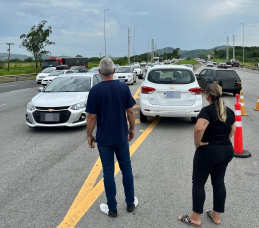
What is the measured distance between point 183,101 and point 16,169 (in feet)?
15.5

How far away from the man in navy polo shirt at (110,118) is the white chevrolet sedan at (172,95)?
16.0 ft

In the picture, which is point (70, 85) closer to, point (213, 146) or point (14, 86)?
point (213, 146)

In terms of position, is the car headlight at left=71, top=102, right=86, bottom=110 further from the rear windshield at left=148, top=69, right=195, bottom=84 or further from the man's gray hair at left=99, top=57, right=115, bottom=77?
the man's gray hair at left=99, top=57, right=115, bottom=77

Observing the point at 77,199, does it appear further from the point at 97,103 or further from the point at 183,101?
the point at 183,101

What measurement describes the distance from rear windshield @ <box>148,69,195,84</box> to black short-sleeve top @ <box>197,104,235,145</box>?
5325 mm

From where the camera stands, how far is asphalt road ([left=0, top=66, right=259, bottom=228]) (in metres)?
3.64

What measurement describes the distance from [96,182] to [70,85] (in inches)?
204

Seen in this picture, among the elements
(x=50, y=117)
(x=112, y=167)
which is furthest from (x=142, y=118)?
(x=112, y=167)

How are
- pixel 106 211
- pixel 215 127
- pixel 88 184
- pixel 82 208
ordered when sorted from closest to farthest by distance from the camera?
pixel 215 127
pixel 106 211
pixel 82 208
pixel 88 184


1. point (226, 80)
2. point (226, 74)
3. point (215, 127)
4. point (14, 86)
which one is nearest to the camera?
point (215, 127)

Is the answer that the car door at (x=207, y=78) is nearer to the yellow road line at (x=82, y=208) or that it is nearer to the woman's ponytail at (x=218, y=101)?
the yellow road line at (x=82, y=208)

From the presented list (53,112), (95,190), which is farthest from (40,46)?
(95,190)

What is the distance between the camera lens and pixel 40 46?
53406 mm

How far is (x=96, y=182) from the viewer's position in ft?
15.5
